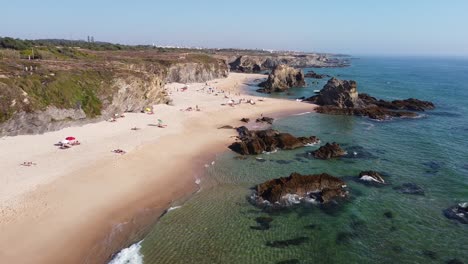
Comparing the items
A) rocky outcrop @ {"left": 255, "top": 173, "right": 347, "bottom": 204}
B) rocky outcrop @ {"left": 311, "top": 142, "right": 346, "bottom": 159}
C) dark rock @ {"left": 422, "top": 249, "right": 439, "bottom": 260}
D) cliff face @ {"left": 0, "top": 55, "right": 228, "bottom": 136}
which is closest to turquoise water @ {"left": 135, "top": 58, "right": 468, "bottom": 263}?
dark rock @ {"left": 422, "top": 249, "right": 439, "bottom": 260}

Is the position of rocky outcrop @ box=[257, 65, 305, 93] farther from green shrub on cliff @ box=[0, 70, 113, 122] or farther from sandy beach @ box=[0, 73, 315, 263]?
green shrub on cliff @ box=[0, 70, 113, 122]

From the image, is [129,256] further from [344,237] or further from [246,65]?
[246,65]

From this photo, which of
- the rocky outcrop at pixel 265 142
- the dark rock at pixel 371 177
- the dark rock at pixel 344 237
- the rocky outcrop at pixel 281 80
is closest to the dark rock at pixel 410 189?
the dark rock at pixel 371 177

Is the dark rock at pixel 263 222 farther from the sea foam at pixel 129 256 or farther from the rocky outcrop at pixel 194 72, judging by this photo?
the rocky outcrop at pixel 194 72

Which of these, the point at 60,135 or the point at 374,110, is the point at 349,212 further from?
the point at 374,110

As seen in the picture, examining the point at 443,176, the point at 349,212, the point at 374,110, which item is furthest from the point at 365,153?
the point at 374,110

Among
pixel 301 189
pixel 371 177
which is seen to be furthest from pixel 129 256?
pixel 371 177
